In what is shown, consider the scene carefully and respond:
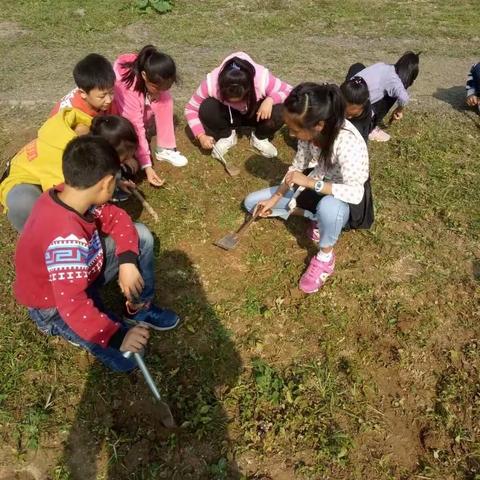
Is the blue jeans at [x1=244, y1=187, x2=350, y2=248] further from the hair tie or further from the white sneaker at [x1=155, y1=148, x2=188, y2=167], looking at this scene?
the white sneaker at [x1=155, y1=148, x2=188, y2=167]

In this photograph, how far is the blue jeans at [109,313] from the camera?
258cm

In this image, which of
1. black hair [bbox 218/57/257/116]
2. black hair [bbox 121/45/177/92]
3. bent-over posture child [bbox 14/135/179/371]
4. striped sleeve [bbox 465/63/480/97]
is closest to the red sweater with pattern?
bent-over posture child [bbox 14/135/179/371]

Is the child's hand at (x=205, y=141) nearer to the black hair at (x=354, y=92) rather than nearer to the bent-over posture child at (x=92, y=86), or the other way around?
the bent-over posture child at (x=92, y=86)

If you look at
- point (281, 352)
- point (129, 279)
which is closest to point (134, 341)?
point (129, 279)

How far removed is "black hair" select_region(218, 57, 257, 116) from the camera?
383cm

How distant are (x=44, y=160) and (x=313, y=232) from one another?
2138 mm

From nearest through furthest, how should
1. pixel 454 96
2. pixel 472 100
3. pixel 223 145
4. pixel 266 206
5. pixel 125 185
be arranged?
pixel 266 206
pixel 125 185
pixel 223 145
pixel 472 100
pixel 454 96

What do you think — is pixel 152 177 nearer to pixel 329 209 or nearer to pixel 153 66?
pixel 153 66

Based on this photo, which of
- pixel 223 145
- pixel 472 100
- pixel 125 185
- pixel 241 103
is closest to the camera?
pixel 125 185

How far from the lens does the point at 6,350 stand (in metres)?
2.92

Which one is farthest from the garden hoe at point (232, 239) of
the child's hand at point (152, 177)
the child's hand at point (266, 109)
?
the child's hand at point (266, 109)

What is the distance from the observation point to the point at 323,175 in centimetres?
331

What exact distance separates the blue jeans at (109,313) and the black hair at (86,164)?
0.67 metres

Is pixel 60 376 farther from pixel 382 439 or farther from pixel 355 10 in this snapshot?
pixel 355 10
